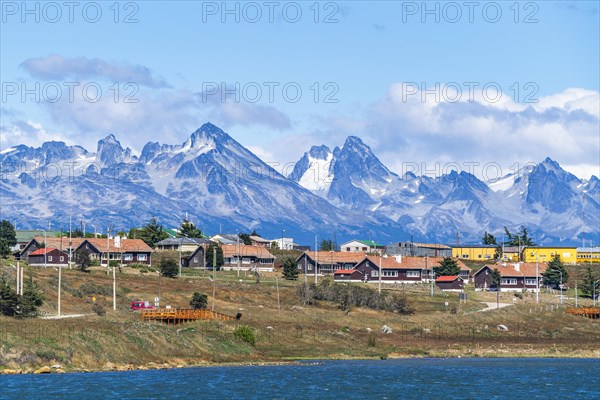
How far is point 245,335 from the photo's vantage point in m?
112

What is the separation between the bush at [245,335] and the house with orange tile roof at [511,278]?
82178 mm

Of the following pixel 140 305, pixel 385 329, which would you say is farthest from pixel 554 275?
pixel 140 305

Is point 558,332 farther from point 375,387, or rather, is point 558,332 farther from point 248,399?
point 248,399

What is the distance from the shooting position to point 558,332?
137875mm

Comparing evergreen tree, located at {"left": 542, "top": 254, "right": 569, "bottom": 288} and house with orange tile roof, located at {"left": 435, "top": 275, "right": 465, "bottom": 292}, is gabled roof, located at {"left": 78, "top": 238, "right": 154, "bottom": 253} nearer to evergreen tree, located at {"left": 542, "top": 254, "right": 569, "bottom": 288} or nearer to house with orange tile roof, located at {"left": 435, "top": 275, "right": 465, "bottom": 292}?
house with orange tile roof, located at {"left": 435, "top": 275, "right": 465, "bottom": 292}

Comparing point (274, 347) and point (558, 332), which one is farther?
point (558, 332)

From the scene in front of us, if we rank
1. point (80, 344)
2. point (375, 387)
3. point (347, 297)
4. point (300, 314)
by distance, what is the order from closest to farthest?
point (375, 387) → point (80, 344) → point (300, 314) → point (347, 297)

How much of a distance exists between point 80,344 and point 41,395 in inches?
792

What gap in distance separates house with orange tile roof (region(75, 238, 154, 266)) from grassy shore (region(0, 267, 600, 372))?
15.4m

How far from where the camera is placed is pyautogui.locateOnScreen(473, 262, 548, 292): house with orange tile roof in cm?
18875

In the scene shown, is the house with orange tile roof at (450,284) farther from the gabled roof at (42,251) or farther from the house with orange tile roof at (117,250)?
the gabled roof at (42,251)

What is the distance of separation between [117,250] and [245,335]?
7844cm

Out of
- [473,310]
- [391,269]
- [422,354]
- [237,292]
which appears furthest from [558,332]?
[391,269]

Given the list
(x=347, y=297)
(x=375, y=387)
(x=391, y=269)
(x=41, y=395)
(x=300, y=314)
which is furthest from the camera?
(x=391, y=269)
